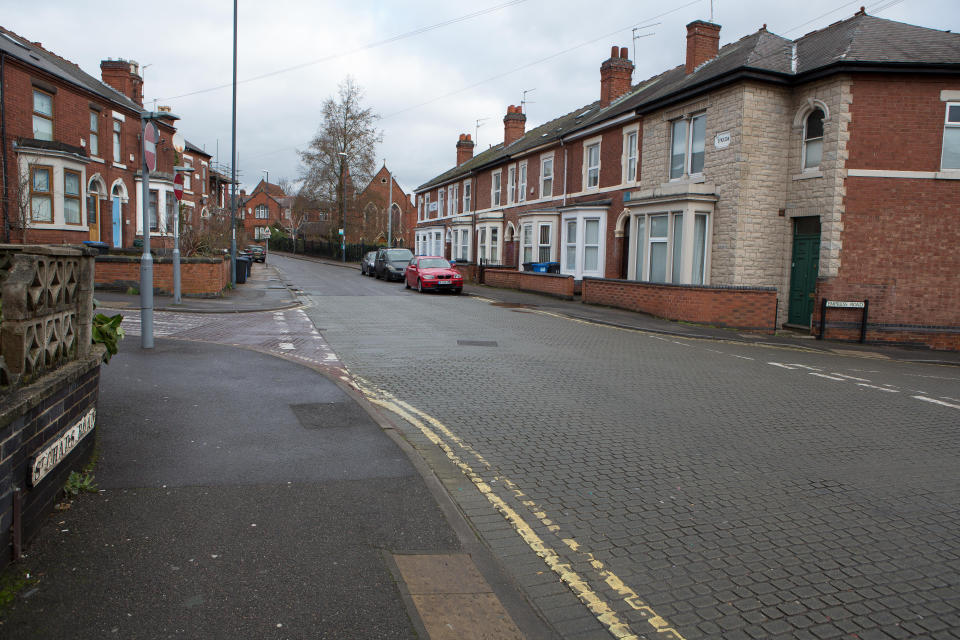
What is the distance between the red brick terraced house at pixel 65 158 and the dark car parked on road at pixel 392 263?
10569 mm

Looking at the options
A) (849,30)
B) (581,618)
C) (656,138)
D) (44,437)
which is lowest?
(581,618)

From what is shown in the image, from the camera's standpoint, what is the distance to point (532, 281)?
26.8 m

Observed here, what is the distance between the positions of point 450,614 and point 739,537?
2006 millimetres

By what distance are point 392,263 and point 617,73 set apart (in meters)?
14.3

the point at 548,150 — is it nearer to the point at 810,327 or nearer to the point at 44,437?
the point at 810,327

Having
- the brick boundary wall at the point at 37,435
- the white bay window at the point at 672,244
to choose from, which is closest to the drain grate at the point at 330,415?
the brick boundary wall at the point at 37,435

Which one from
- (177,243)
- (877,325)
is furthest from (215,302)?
(877,325)

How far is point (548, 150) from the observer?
30.3 meters

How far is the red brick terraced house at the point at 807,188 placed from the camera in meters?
16.4

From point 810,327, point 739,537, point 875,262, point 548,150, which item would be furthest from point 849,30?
point 739,537

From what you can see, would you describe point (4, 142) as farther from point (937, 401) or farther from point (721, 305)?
point (937, 401)

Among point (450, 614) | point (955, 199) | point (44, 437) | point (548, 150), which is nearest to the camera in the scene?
point (450, 614)

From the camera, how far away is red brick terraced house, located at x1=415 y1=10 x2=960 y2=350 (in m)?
16.4

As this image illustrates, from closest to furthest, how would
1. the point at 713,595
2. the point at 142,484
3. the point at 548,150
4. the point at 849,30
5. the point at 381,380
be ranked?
1. the point at 713,595
2. the point at 142,484
3. the point at 381,380
4. the point at 849,30
5. the point at 548,150
